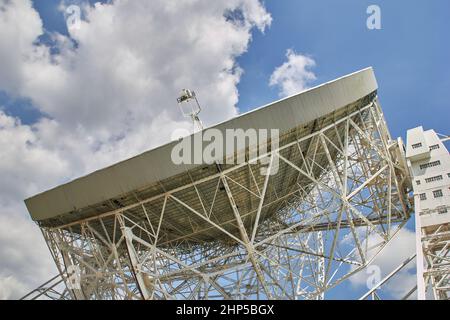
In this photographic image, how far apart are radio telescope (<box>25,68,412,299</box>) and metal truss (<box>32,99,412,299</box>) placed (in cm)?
7

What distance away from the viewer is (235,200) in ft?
70.9

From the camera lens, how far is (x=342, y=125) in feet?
67.6

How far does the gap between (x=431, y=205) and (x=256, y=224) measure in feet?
31.1

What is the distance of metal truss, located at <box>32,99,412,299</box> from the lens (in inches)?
683

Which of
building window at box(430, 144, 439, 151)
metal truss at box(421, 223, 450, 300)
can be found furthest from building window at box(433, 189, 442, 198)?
building window at box(430, 144, 439, 151)

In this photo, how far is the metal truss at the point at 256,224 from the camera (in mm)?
17344

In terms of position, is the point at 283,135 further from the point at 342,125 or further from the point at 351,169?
the point at 351,169

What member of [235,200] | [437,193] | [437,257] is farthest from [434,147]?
[235,200]
